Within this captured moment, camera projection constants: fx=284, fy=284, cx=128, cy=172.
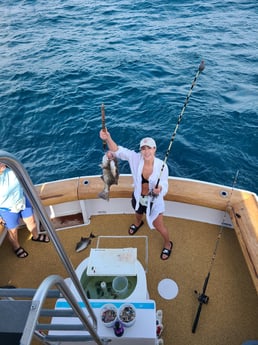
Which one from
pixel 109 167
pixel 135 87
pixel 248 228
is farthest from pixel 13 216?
pixel 135 87

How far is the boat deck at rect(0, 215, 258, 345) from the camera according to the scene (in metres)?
3.60

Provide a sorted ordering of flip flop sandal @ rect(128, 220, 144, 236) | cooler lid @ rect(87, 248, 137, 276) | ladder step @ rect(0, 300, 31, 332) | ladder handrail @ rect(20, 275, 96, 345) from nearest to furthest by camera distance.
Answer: ladder handrail @ rect(20, 275, 96, 345) < ladder step @ rect(0, 300, 31, 332) < cooler lid @ rect(87, 248, 137, 276) < flip flop sandal @ rect(128, 220, 144, 236)

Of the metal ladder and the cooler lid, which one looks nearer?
the metal ladder

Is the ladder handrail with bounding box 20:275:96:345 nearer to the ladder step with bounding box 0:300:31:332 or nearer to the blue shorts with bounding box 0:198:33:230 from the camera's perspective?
the ladder step with bounding box 0:300:31:332

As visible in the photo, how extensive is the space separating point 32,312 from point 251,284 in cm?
378

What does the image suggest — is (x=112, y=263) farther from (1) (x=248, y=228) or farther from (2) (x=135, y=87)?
(2) (x=135, y=87)

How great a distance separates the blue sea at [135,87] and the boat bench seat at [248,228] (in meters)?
2.64

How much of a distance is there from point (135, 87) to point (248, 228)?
7845 millimetres

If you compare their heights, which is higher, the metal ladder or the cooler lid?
the cooler lid

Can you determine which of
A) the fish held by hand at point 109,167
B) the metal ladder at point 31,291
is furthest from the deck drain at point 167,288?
the metal ladder at point 31,291

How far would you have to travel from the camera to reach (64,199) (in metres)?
4.66

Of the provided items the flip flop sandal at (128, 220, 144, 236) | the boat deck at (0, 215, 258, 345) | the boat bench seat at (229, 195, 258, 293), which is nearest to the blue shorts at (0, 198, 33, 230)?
the boat deck at (0, 215, 258, 345)

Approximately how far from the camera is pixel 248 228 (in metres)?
3.86

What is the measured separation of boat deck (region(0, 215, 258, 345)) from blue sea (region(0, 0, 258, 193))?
253 centimetres
